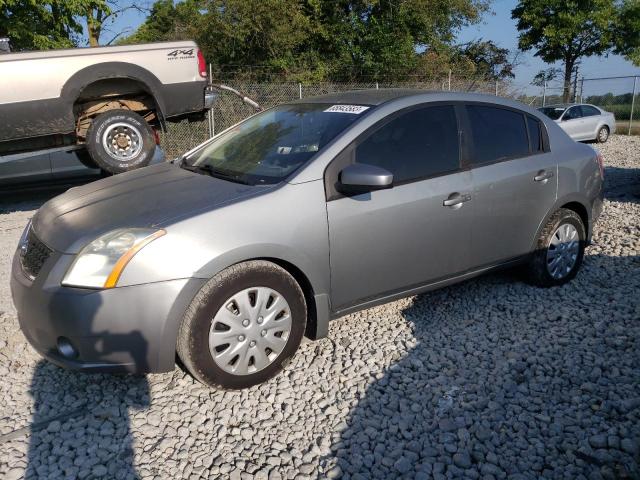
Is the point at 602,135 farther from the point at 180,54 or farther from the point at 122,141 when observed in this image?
the point at 122,141

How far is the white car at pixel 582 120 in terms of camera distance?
16.0 metres

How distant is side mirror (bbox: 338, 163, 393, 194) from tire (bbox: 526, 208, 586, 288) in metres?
1.87

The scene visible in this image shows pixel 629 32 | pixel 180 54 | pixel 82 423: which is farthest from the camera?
pixel 629 32

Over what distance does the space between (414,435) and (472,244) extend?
1598mm

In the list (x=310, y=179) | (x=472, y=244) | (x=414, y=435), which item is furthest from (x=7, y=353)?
(x=472, y=244)

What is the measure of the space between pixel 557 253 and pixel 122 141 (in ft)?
17.3

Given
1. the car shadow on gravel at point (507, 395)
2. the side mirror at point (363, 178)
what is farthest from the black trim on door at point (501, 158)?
the car shadow on gravel at point (507, 395)

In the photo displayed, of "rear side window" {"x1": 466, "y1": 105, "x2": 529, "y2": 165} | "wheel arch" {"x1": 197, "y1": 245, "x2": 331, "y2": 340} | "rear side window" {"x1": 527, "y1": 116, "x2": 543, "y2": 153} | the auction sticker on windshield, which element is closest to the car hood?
"wheel arch" {"x1": 197, "y1": 245, "x2": 331, "y2": 340}

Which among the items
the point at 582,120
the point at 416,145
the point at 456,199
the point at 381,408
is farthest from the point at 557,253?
the point at 582,120

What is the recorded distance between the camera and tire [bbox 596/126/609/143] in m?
16.7

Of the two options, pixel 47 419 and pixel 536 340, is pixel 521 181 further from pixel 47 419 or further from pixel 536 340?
pixel 47 419

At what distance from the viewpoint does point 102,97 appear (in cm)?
705

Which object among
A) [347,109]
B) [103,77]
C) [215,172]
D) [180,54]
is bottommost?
[215,172]

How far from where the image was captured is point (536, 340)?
3697mm
